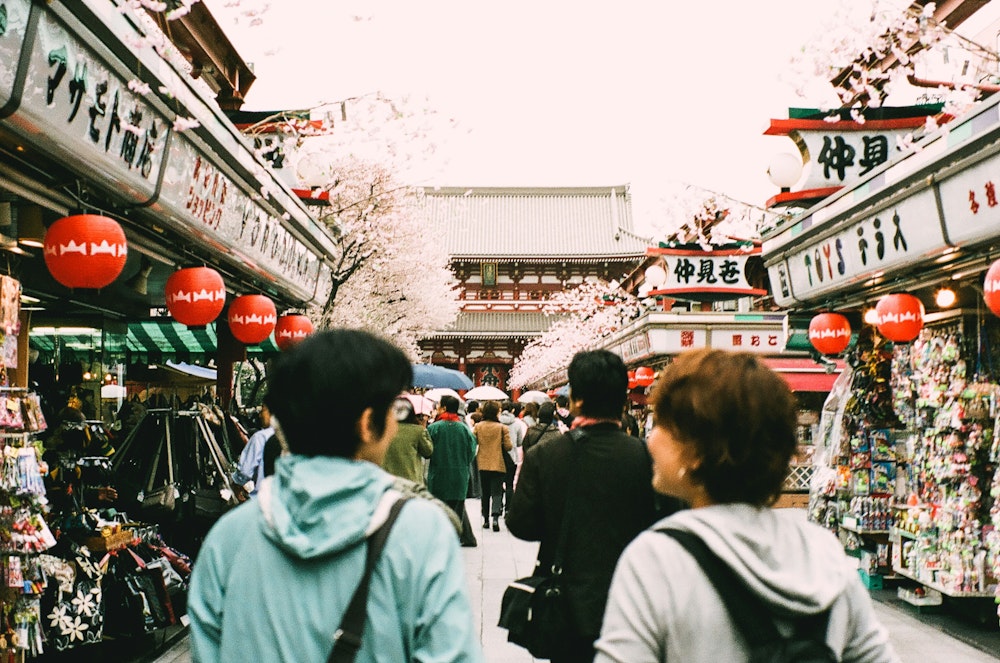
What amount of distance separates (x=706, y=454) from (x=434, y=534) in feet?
2.13

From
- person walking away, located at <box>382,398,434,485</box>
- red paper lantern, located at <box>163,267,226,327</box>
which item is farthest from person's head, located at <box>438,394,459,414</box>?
red paper lantern, located at <box>163,267,226,327</box>

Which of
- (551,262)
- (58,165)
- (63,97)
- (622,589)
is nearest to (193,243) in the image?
(58,165)

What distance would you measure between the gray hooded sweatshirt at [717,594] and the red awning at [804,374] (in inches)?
739

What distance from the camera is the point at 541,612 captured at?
13.0 feet

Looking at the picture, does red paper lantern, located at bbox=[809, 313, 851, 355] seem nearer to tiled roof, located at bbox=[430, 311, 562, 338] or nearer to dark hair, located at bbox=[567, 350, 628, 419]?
dark hair, located at bbox=[567, 350, 628, 419]

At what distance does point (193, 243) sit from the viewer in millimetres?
8039

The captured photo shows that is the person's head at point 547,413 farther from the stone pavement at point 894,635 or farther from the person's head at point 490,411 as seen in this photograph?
the person's head at point 490,411

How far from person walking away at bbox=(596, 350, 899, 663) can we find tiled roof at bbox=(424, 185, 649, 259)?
49254mm

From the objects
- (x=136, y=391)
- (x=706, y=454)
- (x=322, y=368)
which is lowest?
(x=706, y=454)

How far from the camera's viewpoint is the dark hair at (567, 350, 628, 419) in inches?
170

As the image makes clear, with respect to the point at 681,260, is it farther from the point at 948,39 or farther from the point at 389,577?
the point at 389,577

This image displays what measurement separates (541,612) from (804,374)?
59.2 feet

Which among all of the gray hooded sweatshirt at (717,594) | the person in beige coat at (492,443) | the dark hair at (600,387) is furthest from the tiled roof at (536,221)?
the gray hooded sweatshirt at (717,594)

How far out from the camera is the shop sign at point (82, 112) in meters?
4.41
